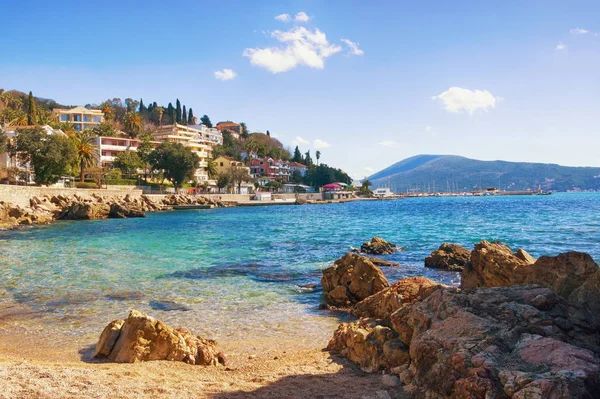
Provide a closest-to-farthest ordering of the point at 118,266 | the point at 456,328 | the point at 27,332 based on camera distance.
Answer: the point at 456,328, the point at 27,332, the point at 118,266

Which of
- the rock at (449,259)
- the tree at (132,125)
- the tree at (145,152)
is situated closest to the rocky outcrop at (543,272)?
the rock at (449,259)

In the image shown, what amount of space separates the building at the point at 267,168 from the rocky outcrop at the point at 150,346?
5229 inches

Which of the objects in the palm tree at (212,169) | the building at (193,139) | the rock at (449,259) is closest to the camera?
the rock at (449,259)

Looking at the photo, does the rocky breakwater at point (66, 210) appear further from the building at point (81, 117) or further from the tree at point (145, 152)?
the building at point (81, 117)

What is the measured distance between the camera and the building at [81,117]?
400ft

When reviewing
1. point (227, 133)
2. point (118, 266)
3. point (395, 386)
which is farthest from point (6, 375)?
point (227, 133)

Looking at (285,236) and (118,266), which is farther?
(285,236)

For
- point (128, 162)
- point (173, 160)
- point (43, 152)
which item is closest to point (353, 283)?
point (43, 152)

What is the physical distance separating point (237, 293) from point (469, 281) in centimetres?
787

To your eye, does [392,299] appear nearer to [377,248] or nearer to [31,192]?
[377,248]

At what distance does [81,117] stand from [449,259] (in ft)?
416

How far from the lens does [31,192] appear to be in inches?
2116

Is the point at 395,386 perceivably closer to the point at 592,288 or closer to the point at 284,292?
the point at 592,288

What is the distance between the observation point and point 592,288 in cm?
723
